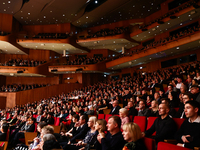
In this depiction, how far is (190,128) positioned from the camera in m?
1.53

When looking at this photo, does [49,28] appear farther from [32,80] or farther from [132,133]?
[132,133]

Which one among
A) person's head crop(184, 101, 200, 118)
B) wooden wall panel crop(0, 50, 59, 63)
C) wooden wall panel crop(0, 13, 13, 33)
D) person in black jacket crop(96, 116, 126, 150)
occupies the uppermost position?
wooden wall panel crop(0, 13, 13, 33)

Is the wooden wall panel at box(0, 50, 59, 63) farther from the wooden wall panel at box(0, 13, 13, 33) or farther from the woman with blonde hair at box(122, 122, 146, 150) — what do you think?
the woman with blonde hair at box(122, 122, 146, 150)

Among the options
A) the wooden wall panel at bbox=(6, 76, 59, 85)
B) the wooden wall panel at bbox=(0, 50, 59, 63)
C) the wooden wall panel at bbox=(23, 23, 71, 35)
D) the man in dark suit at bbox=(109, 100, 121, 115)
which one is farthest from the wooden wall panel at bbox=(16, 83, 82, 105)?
the man in dark suit at bbox=(109, 100, 121, 115)

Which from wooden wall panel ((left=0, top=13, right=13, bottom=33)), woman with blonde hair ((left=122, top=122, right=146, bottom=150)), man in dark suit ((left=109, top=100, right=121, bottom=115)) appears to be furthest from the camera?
wooden wall panel ((left=0, top=13, right=13, bottom=33))

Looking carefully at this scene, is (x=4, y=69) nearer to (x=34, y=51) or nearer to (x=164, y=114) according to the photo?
(x=34, y=51)

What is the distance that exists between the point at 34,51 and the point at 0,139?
1167 cm

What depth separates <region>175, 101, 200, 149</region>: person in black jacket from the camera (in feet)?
4.66

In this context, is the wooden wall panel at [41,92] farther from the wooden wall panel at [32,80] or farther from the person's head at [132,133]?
the person's head at [132,133]

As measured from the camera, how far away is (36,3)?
1066 cm

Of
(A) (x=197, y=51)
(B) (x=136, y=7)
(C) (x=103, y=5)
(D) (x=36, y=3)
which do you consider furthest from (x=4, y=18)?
(A) (x=197, y=51)

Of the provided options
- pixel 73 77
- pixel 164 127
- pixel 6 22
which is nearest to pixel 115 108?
pixel 164 127

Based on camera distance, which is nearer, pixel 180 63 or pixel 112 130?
pixel 112 130

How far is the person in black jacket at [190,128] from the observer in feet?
4.66
